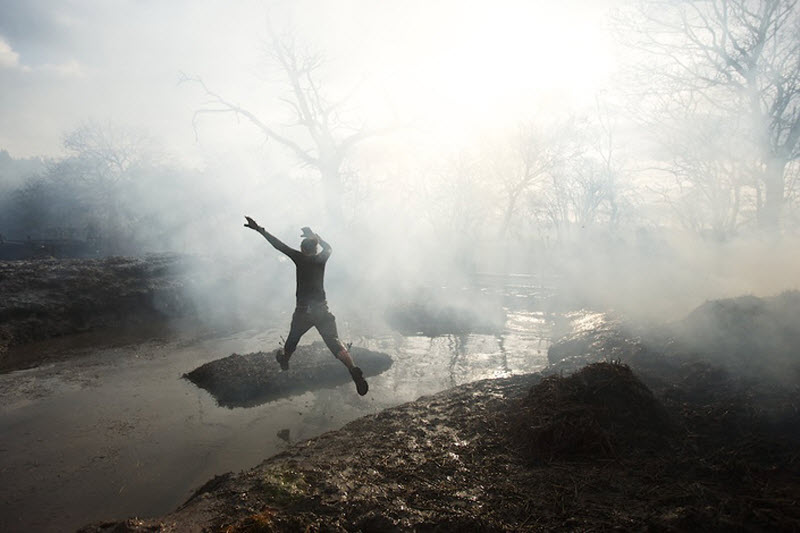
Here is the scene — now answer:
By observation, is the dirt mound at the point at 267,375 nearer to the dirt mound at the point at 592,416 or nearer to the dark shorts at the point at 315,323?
the dark shorts at the point at 315,323

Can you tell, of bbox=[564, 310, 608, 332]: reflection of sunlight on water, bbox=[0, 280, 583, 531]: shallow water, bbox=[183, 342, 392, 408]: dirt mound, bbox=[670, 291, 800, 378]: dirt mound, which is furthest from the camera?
bbox=[564, 310, 608, 332]: reflection of sunlight on water

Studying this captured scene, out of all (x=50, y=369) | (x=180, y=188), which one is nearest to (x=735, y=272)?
(x=50, y=369)

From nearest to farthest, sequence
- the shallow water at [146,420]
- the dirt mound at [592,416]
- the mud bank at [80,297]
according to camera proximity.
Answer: the shallow water at [146,420], the dirt mound at [592,416], the mud bank at [80,297]

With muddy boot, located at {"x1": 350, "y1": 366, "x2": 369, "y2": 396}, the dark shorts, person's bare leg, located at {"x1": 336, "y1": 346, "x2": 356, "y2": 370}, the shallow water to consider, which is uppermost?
the dark shorts

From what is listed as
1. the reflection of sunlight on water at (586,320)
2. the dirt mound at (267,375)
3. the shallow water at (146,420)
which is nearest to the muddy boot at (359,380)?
the shallow water at (146,420)

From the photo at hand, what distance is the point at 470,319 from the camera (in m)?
11.9

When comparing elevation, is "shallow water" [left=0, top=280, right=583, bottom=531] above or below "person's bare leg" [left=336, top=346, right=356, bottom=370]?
below

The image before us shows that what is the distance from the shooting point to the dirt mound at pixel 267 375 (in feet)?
20.0

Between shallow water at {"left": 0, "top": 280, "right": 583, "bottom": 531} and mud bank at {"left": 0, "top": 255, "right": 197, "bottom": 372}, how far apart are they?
106cm

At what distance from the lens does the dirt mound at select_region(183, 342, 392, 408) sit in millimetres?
6105

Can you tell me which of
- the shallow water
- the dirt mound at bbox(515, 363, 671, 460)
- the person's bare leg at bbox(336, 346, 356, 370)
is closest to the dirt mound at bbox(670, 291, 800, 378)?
the dirt mound at bbox(515, 363, 671, 460)

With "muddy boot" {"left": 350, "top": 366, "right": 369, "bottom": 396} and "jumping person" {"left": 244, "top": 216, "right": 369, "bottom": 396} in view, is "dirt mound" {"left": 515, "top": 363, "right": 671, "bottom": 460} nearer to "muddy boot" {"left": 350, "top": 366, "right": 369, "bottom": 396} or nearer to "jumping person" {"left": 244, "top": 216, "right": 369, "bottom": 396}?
"muddy boot" {"left": 350, "top": 366, "right": 369, "bottom": 396}

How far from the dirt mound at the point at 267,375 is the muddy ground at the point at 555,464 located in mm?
1939

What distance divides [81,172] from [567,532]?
48064 mm
